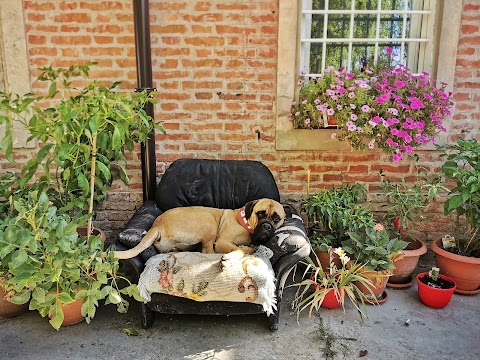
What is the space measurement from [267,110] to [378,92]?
901 millimetres

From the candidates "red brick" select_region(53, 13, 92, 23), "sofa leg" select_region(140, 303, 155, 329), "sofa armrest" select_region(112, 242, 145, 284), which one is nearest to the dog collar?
"sofa armrest" select_region(112, 242, 145, 284)

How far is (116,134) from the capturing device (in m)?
2.60

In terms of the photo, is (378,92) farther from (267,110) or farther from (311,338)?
(311,338)

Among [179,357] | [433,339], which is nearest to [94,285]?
[179,357]

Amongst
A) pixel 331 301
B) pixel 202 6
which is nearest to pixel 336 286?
pixel 331 301

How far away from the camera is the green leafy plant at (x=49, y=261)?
8.18 feet

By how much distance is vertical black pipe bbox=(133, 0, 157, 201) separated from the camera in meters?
3.43

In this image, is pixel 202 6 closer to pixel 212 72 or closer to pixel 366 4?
pixel 212 72

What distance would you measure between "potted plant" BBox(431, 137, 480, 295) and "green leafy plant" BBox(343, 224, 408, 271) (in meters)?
0.47

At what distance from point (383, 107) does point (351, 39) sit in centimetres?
75

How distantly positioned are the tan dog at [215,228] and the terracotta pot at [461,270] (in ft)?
4.44

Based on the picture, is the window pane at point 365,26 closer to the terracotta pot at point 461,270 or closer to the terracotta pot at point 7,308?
the terracotta pot at point 461,270

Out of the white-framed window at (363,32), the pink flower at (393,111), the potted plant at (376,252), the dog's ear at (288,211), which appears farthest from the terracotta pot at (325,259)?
the white-framed window at (363,32)

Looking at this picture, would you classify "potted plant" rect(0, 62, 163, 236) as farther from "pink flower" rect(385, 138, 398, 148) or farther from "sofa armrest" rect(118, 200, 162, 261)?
"pink flower" rect(385, 138, 398, 148)
